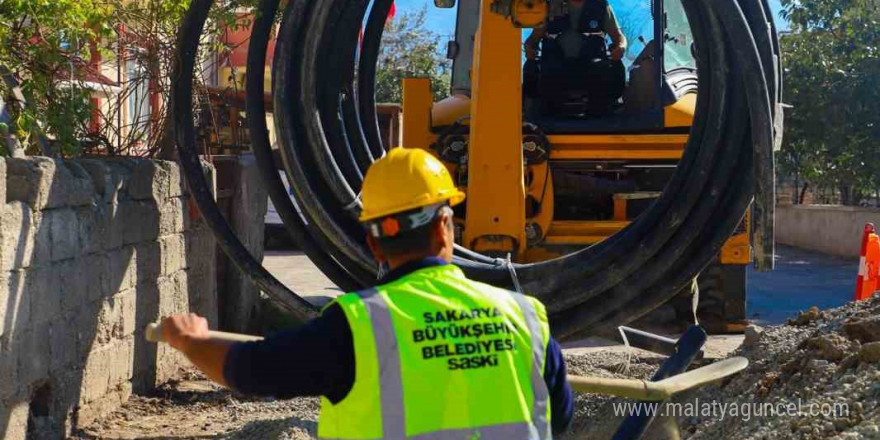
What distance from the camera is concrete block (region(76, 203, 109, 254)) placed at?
5.62m

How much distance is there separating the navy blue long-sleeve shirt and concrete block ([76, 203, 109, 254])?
3.45 metres

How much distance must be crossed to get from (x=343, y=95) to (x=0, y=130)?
2513 mm

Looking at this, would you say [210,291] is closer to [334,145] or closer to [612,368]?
[334,145]

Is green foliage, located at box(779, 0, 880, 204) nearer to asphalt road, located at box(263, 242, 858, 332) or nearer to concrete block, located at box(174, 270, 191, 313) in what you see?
asphalt road, located at box(263, 242, 858, 332)

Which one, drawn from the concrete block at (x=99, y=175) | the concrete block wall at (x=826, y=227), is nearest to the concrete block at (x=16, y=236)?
the concrete block at (x=99, y=175)

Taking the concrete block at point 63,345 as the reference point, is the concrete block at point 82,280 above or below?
above

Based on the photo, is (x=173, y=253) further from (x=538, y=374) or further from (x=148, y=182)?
(x=538, y=374)

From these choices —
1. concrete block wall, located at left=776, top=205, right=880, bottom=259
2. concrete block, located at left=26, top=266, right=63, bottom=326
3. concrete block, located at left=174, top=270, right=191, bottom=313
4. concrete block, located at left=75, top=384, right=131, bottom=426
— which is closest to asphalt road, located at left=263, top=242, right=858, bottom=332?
concrete block wall, located at left=776, top=205, right=880, bottom=259

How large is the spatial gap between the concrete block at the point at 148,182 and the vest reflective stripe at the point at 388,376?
4.23 m

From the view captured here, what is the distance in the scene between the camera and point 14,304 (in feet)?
15.9

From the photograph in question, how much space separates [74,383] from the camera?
5.57 m

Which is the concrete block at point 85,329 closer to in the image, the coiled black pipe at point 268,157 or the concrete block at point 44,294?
the concrete block at point 44,294

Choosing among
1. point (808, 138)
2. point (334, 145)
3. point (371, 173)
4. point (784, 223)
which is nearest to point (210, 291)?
point (334, 145)

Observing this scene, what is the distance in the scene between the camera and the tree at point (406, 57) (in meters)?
26.1
